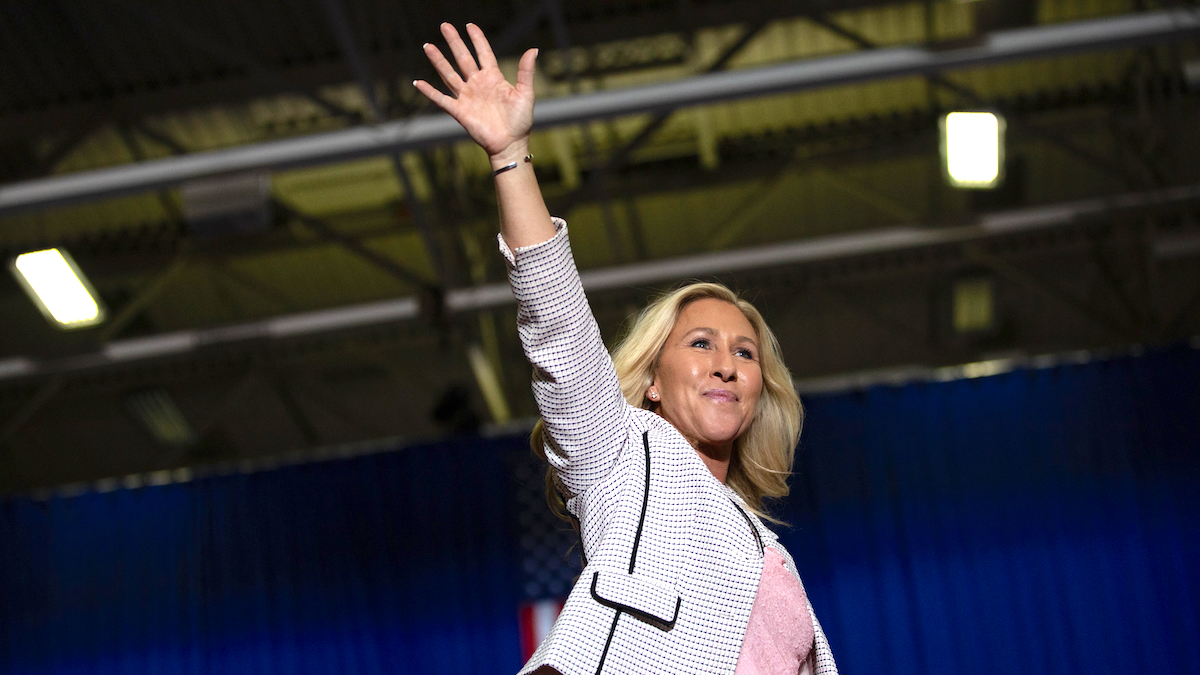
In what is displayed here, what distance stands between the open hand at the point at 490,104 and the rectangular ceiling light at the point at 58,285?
15.0 ft

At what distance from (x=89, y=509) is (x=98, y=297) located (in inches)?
75.1

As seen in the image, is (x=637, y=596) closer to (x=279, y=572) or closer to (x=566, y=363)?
(x=566, y=363)

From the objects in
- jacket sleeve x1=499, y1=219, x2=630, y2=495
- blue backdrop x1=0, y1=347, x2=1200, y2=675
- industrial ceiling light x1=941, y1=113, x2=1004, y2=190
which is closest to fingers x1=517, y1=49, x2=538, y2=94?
jacket sleeve x1=499, y1=219, x2=630, y2=495

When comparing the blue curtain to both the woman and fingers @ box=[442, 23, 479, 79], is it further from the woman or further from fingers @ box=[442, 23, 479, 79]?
fingers @ box=[442, 23, 479, 79]

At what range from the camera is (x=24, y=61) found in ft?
15.1

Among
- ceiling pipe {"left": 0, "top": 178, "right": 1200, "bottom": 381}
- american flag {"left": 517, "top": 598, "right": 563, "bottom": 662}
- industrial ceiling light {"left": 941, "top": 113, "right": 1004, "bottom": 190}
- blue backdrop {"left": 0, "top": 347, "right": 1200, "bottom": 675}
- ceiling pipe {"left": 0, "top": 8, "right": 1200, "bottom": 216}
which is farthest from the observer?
ceiling pipe {"left": 0, "top": 178, "right": 1200, "bottom": 381}

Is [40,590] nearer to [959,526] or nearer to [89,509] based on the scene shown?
[89,509]

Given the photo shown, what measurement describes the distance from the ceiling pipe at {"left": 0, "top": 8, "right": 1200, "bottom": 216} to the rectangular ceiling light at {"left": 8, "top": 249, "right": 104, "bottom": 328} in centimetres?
114

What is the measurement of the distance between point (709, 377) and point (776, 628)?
1.08 feet

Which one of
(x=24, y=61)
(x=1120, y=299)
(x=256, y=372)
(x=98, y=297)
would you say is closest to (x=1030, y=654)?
(x=1120, y=299)

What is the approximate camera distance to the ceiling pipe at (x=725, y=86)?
3.85 m

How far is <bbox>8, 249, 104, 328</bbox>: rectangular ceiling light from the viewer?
198 inches

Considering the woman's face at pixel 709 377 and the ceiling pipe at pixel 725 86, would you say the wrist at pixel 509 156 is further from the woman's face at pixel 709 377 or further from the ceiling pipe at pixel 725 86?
the ceiling pipe at pixel 725 86

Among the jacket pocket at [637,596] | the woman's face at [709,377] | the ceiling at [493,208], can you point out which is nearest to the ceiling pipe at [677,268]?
the ceiling at [493,208]
